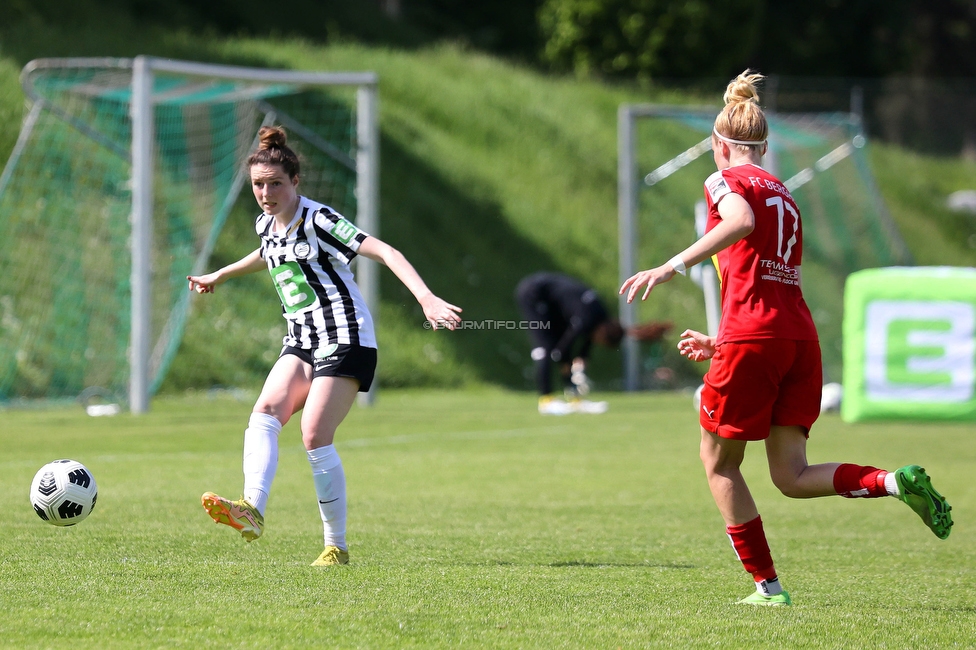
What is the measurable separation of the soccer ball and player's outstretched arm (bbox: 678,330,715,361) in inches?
109

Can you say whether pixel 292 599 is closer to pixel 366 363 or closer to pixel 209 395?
pixel 366 363

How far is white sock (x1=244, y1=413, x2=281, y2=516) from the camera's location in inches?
210

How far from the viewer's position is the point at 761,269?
466 centimetres

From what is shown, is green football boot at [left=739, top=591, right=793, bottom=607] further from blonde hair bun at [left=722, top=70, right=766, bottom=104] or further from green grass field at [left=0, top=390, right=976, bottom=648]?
blonde hair bun at [left=722, top=70, right=766, bottom=104]

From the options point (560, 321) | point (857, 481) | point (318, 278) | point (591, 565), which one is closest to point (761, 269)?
point (857, 481)

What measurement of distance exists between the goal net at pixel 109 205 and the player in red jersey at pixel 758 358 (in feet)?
34.9

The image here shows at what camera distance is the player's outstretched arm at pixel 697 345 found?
Answer: 505 cm

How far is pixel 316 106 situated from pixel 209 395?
7.20m

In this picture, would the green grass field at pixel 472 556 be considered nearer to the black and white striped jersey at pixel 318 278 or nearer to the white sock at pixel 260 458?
the white sock at pixel 260 458

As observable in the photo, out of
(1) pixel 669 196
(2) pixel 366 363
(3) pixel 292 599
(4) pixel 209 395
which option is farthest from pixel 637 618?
(1) pixel 669 196

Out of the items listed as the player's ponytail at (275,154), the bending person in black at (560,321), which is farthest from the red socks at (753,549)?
the bending person in black at (560,321)

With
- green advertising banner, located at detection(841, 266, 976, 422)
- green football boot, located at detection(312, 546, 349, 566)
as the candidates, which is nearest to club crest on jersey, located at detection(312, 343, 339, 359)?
green football boot, located at detection(312, 546, 349, 566)

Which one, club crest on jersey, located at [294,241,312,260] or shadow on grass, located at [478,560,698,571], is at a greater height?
club crest on jersey, located at [294,241,312,260]

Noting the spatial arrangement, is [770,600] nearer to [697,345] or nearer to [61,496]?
[697,345]
